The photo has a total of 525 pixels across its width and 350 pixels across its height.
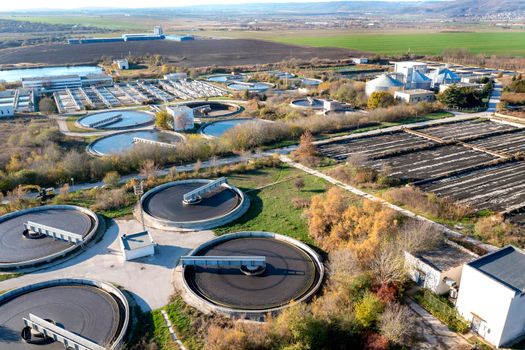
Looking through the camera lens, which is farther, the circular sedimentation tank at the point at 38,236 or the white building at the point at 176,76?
the white building at the point at 176,76

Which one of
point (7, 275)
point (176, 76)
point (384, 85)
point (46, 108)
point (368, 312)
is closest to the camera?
point (368, 312)

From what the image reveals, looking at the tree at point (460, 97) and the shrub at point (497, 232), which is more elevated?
the tree at point (460, 97)

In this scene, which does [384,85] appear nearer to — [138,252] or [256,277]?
[256,277]

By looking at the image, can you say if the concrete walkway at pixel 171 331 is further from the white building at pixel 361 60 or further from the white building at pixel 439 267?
the white building at pixel 361 60

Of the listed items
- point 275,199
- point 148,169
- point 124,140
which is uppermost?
point 148,169

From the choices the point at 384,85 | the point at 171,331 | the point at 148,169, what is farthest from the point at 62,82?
the point at 171,331

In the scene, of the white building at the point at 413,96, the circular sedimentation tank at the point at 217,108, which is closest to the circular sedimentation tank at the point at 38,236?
the circular sedimentation tank at the point at 217,108

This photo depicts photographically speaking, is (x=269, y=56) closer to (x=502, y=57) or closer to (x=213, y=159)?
(x=502, y=57)
